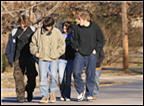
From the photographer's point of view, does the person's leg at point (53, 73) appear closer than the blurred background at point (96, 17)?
Yes

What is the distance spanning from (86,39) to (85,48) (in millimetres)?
195

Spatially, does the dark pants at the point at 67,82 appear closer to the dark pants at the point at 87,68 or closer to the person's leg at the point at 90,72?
the dark pants at the point at 87,68

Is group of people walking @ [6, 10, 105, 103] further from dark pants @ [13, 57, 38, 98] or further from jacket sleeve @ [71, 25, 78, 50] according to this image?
dark pants @ [13, 57, 38, 98]

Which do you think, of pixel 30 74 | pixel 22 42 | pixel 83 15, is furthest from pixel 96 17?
pixel 83 15

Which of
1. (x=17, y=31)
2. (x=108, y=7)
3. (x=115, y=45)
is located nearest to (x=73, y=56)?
(x=17, y=31)

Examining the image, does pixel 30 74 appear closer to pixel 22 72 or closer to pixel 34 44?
pixel 22 72

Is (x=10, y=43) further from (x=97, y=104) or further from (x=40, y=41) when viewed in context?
(x=97, y=104)

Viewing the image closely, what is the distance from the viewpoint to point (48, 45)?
11.6 m

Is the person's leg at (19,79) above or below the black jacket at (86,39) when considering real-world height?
below

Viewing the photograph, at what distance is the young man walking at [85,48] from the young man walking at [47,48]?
1.03ft

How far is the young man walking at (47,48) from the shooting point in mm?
11648

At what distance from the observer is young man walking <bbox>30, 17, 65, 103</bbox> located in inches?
459

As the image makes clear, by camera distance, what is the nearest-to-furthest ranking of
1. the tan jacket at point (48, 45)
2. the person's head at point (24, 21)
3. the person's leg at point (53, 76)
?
the tan jacket at point (48, 45) < the person's leg at point (53, 76) < the person's head at point (24, 21)

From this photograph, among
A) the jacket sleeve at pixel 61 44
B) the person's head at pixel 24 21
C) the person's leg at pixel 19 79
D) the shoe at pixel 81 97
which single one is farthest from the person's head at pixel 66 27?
the shoe at pixel 81 97
